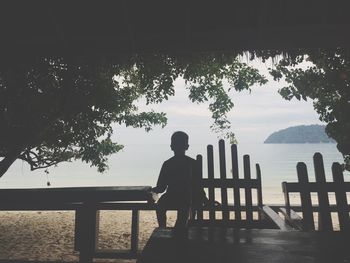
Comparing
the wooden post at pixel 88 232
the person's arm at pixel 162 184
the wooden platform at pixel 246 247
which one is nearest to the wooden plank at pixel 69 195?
the wooden post at pixel 88 232

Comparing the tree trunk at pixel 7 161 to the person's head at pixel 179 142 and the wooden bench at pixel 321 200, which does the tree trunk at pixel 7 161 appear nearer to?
the person's head at pixel 179 142

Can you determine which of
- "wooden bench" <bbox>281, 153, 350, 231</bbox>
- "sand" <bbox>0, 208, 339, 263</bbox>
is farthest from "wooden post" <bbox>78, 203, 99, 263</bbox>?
"wooden bench" <bbox>281, 153, 350, 231</bbox>

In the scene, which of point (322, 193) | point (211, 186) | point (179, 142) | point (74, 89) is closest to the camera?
point (322, 193)

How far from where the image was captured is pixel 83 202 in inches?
188

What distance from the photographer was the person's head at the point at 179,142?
418cm

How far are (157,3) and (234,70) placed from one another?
6859 mm

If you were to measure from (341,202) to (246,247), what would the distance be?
1745 mm

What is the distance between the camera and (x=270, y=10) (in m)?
3.77

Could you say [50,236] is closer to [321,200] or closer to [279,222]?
[279,222]

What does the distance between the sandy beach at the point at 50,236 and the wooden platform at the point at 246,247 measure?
17.8ft

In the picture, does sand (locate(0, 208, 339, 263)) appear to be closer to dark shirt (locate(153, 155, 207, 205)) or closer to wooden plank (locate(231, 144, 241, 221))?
dark shirt (locate(153, 155, 207, 205))

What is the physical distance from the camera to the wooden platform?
199 cm

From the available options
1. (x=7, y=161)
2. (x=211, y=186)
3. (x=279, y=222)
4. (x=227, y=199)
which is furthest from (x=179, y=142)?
(x=7, y=161)

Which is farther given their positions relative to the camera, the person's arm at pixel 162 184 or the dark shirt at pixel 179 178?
the person's arm at pixel 162 184
